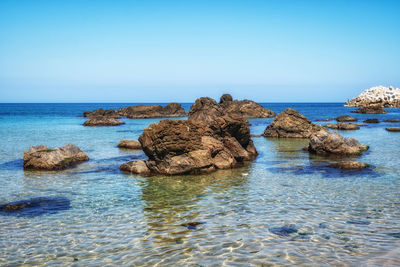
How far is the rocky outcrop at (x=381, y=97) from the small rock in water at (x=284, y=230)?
144430mm

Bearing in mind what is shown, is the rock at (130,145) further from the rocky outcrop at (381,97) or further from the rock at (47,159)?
the rocky outcrop at (381,97)

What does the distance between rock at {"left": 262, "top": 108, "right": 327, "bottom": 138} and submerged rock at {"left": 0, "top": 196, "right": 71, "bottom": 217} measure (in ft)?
109

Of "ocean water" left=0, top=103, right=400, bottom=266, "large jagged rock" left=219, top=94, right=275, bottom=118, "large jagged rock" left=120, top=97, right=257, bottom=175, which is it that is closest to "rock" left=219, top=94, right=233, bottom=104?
"large jagged rock" left=219, top=94, right=275, bottom=118

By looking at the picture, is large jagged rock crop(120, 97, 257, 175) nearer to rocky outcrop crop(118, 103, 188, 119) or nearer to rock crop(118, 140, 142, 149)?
rock crop(118, 140, 142, 149)

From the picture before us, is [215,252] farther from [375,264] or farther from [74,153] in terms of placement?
[74,153]

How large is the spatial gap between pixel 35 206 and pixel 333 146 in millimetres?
22347

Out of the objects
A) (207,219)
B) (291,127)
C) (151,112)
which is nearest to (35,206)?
(207,219)

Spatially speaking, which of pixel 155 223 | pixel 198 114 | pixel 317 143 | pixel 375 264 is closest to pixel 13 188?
pixel 155 223

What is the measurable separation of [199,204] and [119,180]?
21.8ft

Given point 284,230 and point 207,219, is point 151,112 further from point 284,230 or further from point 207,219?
point 284,230

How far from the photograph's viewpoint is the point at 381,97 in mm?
144625

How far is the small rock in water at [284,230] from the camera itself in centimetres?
1029

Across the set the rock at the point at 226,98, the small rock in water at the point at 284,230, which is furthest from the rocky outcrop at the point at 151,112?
the small rock in water at the point at 284,230

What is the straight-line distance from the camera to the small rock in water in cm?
1029
